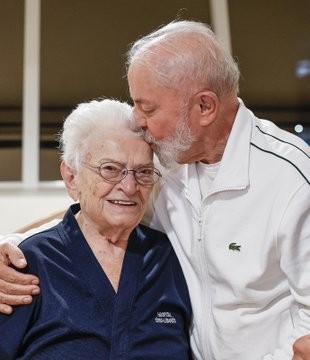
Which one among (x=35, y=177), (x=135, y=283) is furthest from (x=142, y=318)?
(x=35, y=177)

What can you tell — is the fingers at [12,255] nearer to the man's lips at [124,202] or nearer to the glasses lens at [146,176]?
the man's lips at [124,202]

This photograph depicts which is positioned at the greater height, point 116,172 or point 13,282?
point 116,172

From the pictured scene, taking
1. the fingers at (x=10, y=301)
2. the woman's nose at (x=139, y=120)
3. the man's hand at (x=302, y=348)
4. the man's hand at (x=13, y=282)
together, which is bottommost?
the man's hand at (x=302, y=348)

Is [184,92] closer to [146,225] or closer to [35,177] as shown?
[146,225]

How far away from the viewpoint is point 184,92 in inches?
60.3

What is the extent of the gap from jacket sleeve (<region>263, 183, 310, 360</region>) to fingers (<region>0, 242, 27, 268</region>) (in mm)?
688

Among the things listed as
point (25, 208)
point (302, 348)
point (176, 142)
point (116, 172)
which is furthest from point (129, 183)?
point (25, 208)

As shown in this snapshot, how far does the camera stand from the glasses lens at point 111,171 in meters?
1.54

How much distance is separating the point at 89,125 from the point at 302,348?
32.4 inches

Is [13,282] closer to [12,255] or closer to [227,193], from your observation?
[12,255]

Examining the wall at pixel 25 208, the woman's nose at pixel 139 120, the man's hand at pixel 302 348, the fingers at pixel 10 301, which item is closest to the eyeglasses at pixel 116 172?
the woman's nose at pixel 139 120

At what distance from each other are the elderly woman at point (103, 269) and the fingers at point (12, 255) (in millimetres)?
36

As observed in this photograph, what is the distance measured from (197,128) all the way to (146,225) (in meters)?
0.41

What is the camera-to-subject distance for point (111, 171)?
1.55m
